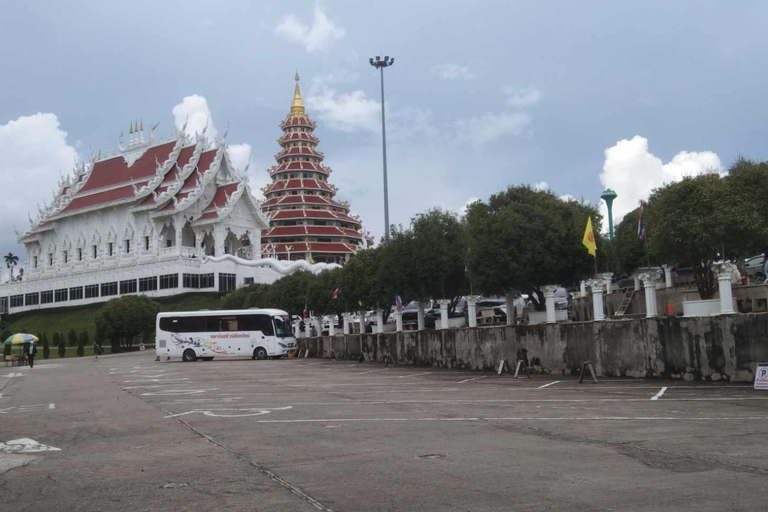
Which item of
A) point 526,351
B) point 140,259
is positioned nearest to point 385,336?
point 526,351

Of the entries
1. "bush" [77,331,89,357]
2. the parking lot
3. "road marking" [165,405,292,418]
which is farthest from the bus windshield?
"road marking" [165,405,292,418]

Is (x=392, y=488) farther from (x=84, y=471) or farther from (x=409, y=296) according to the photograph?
(x=409, y=296)

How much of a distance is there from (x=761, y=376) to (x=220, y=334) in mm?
35120

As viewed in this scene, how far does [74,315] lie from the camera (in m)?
90.9

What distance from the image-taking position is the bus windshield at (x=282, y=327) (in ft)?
153

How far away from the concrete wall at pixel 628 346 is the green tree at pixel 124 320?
45231 mm

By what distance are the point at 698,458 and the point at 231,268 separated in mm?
82570

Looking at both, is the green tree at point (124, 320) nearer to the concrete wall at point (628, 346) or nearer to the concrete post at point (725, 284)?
the concrete wall at point (628, 346)

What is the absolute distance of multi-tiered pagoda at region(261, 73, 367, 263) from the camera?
332 feet

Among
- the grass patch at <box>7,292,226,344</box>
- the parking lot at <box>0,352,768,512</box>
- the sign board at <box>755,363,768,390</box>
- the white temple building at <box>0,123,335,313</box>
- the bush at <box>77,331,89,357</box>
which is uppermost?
the white temple building at <box>0,123,335,313</box>

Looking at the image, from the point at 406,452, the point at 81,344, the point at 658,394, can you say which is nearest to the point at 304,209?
the point at 81,344

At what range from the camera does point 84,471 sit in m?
8.64

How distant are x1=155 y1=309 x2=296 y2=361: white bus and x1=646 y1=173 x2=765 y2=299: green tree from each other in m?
24.3

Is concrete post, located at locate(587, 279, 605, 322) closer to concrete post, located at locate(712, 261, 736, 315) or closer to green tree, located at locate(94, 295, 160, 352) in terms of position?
concrete post, located at locate(712, 261, 736, 315)
